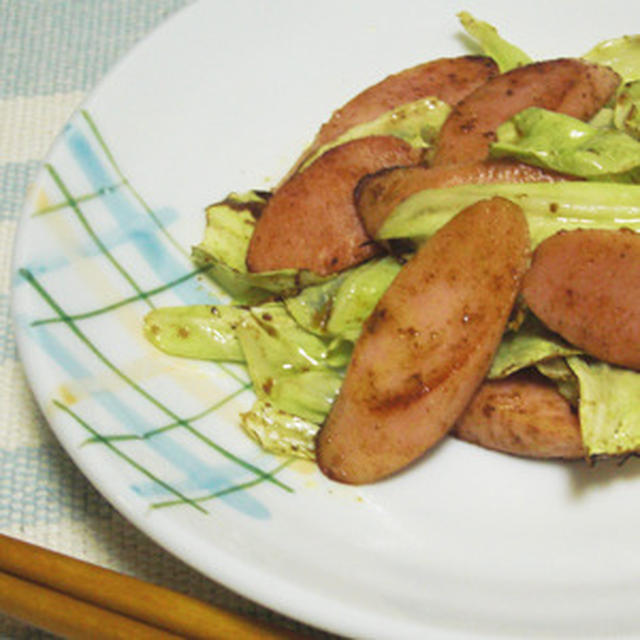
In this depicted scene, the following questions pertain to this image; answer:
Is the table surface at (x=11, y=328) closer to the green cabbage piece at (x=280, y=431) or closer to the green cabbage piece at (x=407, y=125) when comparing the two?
the green cabbage piece at (x=280, y=431)

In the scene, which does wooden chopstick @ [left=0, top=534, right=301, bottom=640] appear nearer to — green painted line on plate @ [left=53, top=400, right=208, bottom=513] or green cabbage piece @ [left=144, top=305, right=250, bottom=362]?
green painted line on plate @ [left=53, top=400, right=208, bottom=513]

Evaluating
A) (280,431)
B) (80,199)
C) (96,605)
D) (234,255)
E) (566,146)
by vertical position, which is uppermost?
(566,146)

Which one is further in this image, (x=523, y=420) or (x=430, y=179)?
(x=430, y=179)

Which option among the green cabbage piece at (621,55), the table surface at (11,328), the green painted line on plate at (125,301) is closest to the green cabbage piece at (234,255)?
the green painted line on plate at (125,301)

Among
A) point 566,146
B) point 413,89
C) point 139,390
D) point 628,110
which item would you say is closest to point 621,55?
point 628,110

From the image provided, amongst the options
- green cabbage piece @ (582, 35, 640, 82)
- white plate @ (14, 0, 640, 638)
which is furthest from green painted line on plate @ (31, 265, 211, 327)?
green cabbage piece @ (582, 35, 640, 82)

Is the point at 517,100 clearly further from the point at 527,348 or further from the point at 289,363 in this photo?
the point at 289,363
